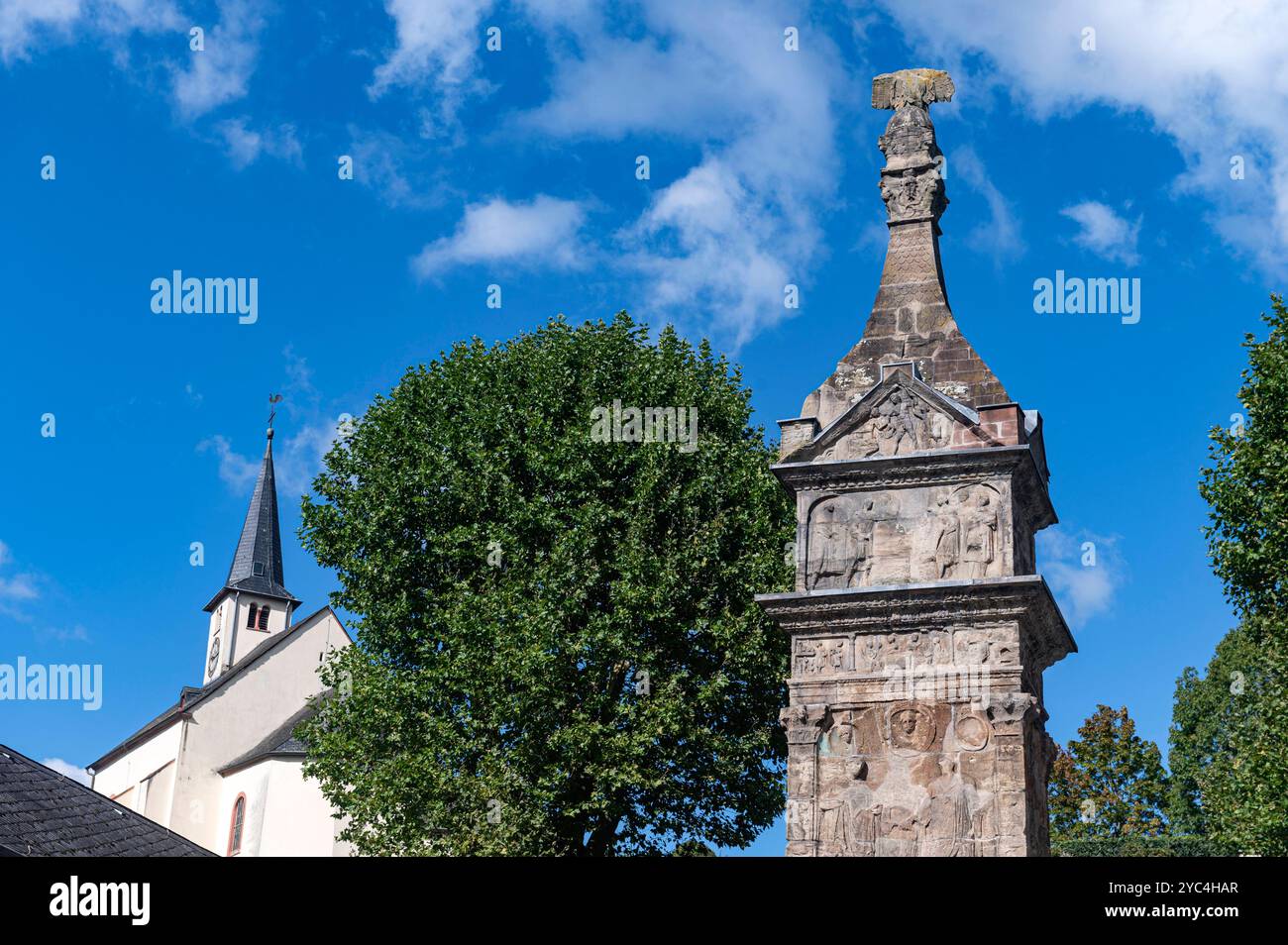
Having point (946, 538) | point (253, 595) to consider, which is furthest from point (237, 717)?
point (946, 538)

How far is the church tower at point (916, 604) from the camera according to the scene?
14.3 meters

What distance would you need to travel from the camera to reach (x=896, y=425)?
15.7 meters

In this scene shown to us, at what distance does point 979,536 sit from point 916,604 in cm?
100

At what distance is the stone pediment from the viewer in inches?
607

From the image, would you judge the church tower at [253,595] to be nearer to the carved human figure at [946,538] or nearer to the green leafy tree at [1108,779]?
the green leafy tree at [1108,779]

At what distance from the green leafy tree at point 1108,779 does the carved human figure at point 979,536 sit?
122ft

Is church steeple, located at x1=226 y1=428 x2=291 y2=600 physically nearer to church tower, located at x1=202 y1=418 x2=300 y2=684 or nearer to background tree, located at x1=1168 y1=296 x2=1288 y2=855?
church tower, located at x1=202 y1=418 x2=300 y2=684

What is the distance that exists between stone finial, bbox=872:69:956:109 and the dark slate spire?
59.8m

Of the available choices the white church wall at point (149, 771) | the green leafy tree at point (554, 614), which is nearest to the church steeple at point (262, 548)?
the white church wall at point (149, 771)

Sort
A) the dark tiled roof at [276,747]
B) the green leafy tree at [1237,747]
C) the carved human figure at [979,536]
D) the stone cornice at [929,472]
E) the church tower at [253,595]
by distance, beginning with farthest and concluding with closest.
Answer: the church tower at [253,595] < the dark tiled roof at [276,747] < the green leafy tree at [1237,747] < the stone cornice at [929,472] < the carved human figure at [979,536]

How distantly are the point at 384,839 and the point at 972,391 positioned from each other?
13152 millimetres

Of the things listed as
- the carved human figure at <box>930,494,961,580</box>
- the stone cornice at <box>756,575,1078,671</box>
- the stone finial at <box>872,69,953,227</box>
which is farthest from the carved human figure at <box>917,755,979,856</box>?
the stone finial at <box>872,69,953,227</box>

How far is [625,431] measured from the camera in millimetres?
25703
